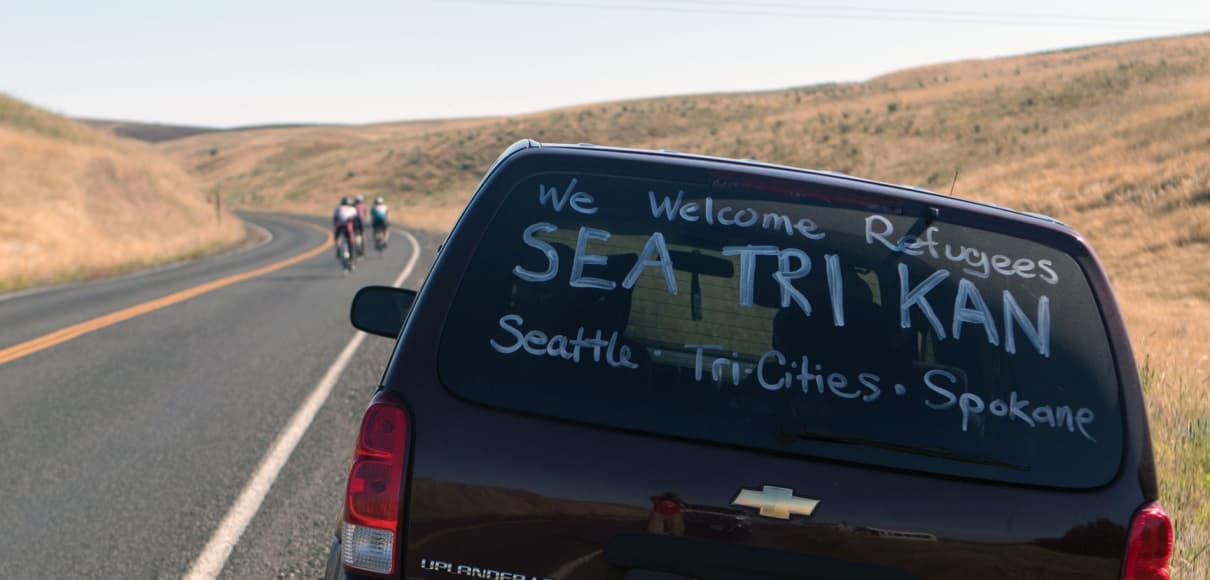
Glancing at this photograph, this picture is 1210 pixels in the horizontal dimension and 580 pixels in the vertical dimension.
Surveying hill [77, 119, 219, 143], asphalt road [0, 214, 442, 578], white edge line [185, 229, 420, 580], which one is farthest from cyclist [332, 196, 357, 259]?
hill [77, 119, 219, 143]

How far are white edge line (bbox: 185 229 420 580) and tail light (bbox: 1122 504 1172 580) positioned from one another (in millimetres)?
3899

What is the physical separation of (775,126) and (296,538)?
250ft

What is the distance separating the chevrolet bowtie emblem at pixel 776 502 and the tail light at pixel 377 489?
2.48 feet

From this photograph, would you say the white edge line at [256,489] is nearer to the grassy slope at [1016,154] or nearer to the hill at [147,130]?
the grassy slope at [1016,154]

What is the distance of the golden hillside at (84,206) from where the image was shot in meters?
26.8

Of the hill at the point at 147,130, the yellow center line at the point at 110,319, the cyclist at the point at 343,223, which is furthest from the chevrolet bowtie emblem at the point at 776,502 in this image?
the hill at the point at 147,130

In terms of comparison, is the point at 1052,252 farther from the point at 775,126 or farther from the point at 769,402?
the point at 775,126

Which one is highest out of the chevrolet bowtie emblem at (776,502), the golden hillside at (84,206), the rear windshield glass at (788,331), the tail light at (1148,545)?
the rear windshield glass at (788,331)

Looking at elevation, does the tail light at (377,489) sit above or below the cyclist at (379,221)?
above

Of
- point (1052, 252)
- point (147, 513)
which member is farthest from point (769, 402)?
point (147, 513)

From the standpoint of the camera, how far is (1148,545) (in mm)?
2457

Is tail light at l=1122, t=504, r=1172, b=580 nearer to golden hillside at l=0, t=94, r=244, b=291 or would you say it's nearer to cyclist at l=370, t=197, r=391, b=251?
golden hillside at l=0, t=94, r=244, b=291

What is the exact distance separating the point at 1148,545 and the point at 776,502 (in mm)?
859

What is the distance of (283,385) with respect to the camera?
9539mm
